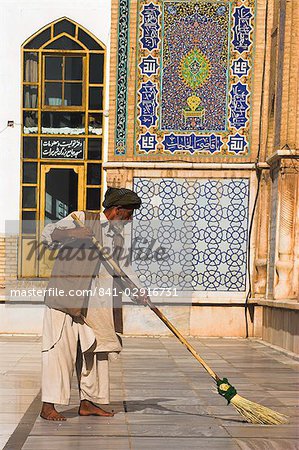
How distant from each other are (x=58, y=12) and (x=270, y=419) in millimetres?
7371

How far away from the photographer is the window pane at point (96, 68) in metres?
10.7

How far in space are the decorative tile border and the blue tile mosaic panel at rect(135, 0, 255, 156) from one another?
163mm

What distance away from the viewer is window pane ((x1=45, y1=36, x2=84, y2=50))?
420 inches

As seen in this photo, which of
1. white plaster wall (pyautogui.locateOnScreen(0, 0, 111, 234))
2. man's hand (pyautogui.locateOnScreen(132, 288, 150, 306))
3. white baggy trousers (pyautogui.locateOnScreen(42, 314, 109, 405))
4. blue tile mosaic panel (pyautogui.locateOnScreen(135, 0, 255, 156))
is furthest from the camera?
white plaster wall (pyautogui.locateOnScreen(0, 0, 111, 234))

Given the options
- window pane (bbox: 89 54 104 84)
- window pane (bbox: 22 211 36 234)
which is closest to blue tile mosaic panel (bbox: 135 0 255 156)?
window pane (bbox: 89 54 104 84)

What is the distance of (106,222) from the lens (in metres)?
4.86

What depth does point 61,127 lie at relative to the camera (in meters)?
10.7

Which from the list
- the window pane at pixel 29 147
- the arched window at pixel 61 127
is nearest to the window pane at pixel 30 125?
the arched window at pixel 61 127

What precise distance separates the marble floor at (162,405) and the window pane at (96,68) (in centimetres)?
379

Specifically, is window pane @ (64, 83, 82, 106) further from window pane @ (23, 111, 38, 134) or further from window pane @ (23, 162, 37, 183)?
window pane @ (23, 162, 37, 183)

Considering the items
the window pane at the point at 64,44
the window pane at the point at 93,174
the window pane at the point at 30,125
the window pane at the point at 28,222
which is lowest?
the window pane at the point at 28,222

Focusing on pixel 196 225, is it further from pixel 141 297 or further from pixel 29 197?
pixel 141 297

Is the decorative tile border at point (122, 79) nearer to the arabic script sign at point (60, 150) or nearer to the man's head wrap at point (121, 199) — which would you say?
the arabic script sign at point (60, 150)

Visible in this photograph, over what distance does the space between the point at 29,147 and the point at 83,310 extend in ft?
20.5
